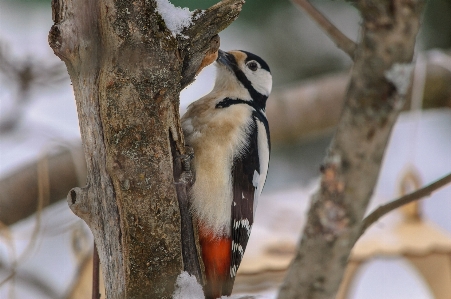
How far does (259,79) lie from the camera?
259 cm

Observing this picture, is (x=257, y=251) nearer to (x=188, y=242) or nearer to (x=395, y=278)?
(x=188, y=242)

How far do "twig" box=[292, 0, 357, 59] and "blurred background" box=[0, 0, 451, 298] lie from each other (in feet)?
4.70

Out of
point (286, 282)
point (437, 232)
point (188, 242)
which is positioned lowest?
point (437, 232)

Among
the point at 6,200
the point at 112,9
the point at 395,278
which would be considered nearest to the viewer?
the point at 112,9

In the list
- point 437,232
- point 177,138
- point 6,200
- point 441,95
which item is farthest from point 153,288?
point 441,95

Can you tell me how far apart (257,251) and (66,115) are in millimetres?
1899

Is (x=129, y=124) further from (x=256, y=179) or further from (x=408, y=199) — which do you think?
(x=256, y=179)

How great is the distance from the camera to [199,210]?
2.02m

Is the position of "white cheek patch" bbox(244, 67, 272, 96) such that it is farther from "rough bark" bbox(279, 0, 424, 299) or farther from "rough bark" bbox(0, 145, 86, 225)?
"rough bark" bbox(279, 0, 424, 299)

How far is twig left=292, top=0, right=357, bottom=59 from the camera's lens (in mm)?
1197

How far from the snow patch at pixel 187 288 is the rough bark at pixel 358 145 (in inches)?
16.8

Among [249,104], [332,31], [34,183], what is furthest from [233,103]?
[34,183]

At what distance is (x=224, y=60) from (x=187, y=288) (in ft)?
4.03

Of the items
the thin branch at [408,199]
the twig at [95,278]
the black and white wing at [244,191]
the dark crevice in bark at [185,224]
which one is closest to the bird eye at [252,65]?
the black and white wing at [244,191]
